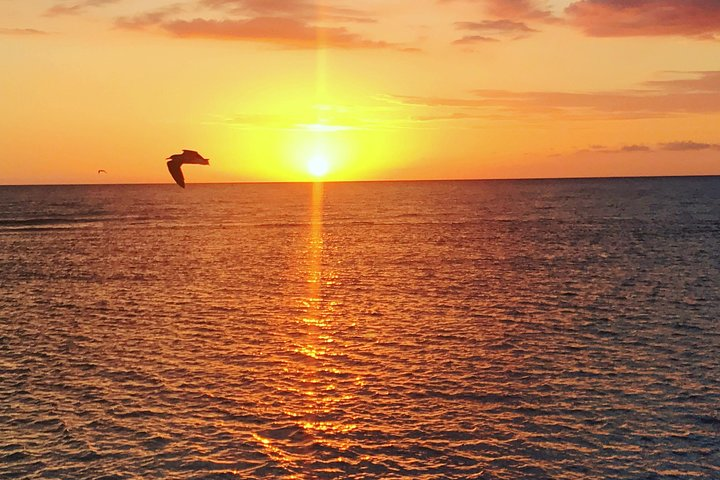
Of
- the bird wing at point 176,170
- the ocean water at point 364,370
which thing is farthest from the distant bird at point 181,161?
the ocean water at point 364,370

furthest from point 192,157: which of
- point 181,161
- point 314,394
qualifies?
point 314,394

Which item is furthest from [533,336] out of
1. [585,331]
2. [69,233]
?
[69,233]

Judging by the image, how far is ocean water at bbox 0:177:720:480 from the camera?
87.6 feet

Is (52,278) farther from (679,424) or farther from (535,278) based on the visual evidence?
(679,424)

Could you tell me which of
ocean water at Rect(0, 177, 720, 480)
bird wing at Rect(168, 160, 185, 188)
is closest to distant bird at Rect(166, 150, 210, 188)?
bird wing at Rect(168, 160, 185, 188)

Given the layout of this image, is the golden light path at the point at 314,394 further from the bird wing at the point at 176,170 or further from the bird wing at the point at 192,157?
the bird wing at the point at 192,157

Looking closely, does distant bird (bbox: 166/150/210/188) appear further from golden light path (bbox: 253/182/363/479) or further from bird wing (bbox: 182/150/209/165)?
golden light path (bbox: 253/182/363/479)

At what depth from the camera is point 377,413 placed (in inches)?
1214

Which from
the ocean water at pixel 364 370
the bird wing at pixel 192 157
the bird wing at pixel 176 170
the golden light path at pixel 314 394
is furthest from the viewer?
the golden light path at pixel 314 394

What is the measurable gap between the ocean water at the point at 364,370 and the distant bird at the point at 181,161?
35.6 ft

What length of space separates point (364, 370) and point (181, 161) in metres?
20.1

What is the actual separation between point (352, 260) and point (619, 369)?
53913 millimetres

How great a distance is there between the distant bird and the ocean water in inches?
427

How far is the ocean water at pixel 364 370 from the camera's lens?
26.7m
